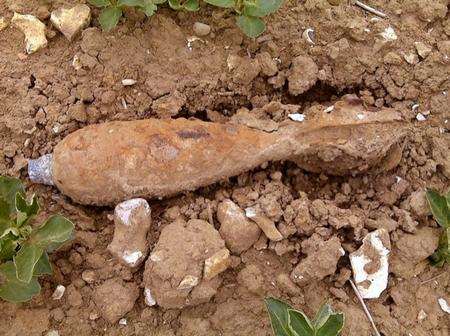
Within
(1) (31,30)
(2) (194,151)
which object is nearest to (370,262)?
(2) (194,151)

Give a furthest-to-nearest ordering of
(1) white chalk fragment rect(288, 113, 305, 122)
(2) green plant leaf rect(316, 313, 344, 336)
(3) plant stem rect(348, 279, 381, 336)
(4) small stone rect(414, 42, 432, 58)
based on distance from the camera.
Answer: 1. (4) small stone rect(414, 42, 432, 58)
2. (1) white chalk fragment rect(288, 113, 305, 122)
3. (3) plant stem rect(348, 279, 381, 336)
4. (2) green plant leaf rect(316, 313, 344, 336)

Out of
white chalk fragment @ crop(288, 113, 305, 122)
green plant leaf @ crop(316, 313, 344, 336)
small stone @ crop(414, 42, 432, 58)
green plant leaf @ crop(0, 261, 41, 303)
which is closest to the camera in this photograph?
green plant leaf @ crop(316, 313, 344, 336)

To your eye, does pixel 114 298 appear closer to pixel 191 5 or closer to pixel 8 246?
pixel 8 246

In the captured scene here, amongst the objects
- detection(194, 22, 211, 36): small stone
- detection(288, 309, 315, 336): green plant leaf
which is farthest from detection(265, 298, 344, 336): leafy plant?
detection(194, 22, 211, 36): small stone

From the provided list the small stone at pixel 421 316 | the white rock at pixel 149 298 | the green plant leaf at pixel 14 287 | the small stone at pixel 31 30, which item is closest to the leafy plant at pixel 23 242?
the green plant leaf at pixel 14 287

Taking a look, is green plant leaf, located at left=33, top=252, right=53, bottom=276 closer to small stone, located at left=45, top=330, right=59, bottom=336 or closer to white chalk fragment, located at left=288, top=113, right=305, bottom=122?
small stone, located at left=45, top=330, right=59, bottom=336

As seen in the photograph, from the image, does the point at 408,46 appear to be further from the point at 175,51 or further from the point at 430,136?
the point at 175,51

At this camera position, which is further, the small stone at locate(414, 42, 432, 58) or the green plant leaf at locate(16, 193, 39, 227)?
the small stone at locate(414, 42, 432, 58)
